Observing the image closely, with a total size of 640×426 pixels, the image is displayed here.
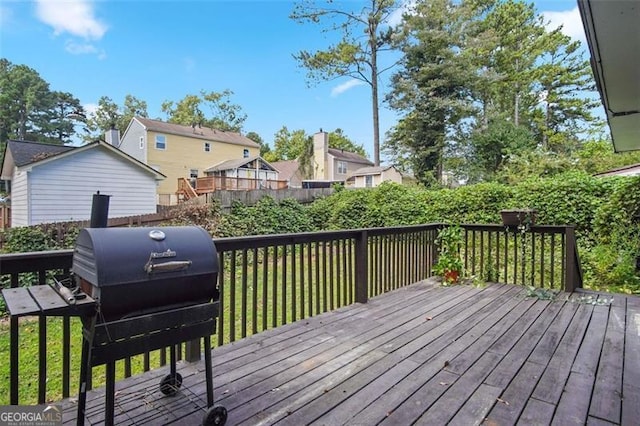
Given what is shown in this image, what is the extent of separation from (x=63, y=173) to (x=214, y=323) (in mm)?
11582

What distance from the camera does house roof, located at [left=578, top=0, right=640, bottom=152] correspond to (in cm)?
149

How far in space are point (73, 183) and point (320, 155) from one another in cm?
1826

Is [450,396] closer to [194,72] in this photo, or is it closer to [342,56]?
[342,56]

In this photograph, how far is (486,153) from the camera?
16.1 m

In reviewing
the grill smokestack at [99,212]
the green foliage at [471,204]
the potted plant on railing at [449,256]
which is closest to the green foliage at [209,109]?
the green foliage at [471,204]

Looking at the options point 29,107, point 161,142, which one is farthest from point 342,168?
point 29,107

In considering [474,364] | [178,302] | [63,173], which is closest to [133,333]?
[178,302]

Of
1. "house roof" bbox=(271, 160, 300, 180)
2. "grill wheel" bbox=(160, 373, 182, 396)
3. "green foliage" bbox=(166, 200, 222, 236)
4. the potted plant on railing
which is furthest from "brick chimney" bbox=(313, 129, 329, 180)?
"grill wheel" bbox=(160, 373, 182, 396)

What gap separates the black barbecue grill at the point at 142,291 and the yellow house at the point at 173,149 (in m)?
17.3

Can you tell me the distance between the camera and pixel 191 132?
20.0 metres

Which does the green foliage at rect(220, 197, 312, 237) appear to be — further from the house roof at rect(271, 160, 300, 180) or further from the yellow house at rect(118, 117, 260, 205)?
the house roof at rect(271, 160, 300, 180)

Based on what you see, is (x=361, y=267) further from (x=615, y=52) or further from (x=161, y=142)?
(x=161, y=142)

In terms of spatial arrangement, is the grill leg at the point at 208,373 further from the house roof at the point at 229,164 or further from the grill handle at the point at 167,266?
the house roof at the point at 229,164

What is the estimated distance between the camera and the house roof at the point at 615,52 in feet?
4.89
